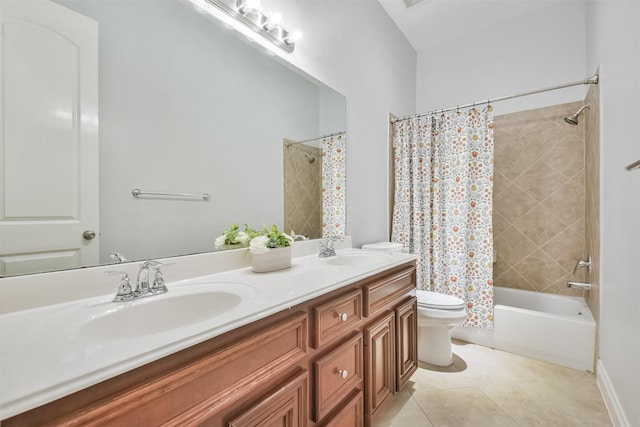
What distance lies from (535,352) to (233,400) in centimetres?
236

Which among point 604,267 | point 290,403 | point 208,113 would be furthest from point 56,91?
point 604,267

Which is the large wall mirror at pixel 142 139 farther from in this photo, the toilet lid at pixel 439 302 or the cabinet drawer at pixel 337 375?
the toilet lid at pixel 439 302

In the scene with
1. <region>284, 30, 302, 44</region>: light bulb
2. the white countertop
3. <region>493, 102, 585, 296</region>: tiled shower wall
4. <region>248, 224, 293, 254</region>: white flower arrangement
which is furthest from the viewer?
<region>493, 102, 585, 296</region>: tiled shower wall

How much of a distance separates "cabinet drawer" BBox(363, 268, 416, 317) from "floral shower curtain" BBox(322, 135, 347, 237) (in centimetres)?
54

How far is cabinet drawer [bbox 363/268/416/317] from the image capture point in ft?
4.11

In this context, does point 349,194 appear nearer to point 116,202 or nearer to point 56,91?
point 116,202

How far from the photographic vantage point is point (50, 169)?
31.9 inches

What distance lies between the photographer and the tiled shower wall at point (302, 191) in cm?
159

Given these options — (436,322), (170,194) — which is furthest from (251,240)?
(436,322)

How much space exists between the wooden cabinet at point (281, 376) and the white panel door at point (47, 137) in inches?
21.3

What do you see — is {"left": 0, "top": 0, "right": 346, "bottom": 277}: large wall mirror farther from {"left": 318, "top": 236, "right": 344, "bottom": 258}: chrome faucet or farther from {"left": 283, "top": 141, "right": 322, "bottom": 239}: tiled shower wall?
{"left": 318, "top": 236, "right": 344, "bottom": 258}: chrome faucet

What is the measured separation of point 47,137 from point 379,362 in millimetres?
1521

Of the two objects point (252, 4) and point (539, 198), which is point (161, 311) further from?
point (539, 198)

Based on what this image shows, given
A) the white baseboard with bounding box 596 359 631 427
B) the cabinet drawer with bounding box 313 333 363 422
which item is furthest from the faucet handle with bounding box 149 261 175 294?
the white baseboard with bounding box 596 359 631 427
